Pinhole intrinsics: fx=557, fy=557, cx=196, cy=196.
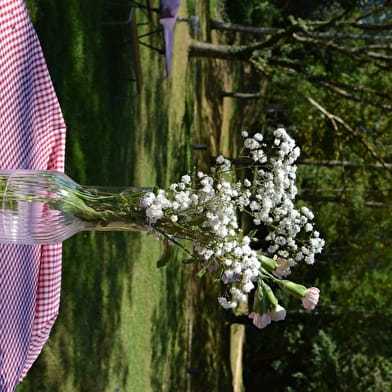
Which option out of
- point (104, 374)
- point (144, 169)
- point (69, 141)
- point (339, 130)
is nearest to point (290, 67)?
point (339, 130)

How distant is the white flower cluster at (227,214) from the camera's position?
1.98 m

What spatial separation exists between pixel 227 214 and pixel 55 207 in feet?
2.01

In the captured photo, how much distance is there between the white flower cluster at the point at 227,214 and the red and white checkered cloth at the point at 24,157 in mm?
881

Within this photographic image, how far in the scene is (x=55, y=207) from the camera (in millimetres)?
1975

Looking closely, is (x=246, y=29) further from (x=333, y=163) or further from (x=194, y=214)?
(x=194, y=214)

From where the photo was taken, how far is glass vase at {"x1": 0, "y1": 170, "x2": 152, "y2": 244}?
1936 millimetres

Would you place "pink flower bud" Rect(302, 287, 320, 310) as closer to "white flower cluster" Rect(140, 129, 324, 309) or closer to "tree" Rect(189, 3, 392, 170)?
"white flower cluster" Rect(140, 129, 324, 309)

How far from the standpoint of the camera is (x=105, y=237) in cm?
652

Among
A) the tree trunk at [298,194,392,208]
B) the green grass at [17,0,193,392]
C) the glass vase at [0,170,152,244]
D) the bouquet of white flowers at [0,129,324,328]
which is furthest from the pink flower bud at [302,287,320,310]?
the tree trunk at [298,194,392,208]

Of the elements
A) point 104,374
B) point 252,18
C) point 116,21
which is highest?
point 252,18

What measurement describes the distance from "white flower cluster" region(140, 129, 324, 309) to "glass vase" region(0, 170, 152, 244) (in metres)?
0.11

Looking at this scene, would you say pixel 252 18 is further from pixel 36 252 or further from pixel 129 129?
pixel 36 252

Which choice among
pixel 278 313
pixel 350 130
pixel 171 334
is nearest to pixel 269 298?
pixel 278 313

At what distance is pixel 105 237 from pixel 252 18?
35.3 feet
